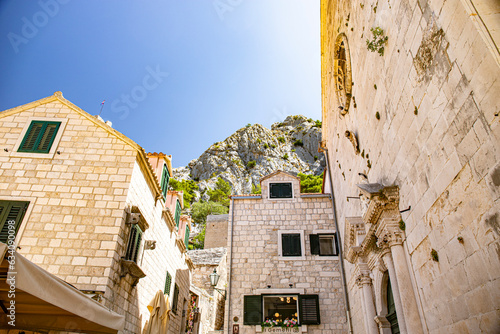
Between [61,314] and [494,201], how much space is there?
726cm

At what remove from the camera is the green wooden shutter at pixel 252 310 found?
1216cm

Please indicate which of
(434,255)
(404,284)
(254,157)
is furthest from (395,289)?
(254,157)

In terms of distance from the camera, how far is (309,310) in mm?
12195

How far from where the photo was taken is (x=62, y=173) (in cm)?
877

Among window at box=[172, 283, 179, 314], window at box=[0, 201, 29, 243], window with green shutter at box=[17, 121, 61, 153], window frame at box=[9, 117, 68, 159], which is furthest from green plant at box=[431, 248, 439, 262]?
window at box=[172, 283, 179, 314]

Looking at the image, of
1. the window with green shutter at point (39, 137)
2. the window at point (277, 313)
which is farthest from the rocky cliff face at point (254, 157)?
the window with green shutter at point (39, 137)

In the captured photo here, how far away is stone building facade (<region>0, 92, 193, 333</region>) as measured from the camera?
7578 mm

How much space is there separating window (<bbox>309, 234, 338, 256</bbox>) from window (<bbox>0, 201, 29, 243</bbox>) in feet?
34.1

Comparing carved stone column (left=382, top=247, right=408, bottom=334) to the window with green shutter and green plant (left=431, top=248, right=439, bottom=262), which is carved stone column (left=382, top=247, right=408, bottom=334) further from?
the window with green shutter

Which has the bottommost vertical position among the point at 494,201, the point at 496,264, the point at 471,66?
the point at 496,264

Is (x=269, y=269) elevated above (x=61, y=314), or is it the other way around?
(x=269, y=269)

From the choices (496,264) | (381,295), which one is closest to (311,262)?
(381,295)

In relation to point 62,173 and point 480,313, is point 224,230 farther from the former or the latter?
point 480,313

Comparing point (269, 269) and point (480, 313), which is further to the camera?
point (269, 269)
